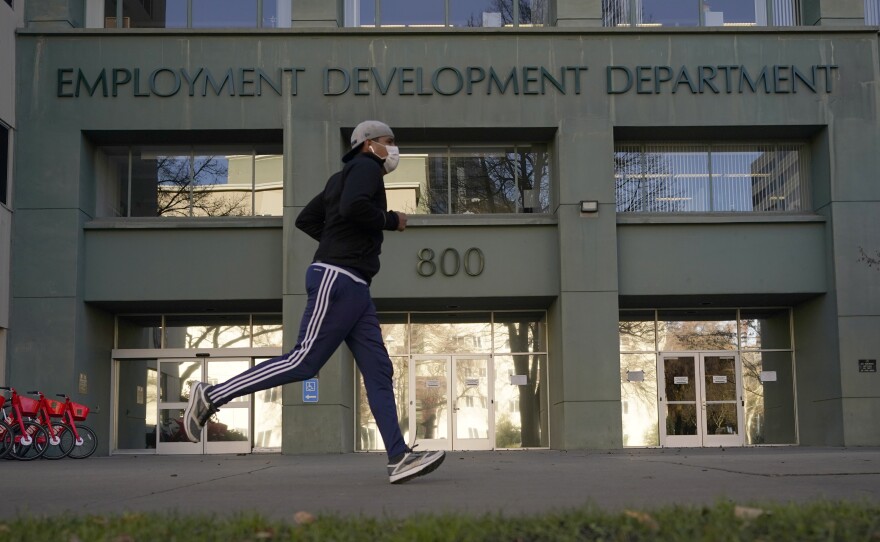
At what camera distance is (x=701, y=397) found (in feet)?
74.1

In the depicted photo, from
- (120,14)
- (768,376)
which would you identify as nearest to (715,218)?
(768,376)

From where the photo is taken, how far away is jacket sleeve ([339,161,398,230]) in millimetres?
6406

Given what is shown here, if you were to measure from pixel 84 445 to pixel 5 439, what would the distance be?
2.10 metres

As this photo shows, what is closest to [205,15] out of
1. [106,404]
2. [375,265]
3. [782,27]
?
[106,404]

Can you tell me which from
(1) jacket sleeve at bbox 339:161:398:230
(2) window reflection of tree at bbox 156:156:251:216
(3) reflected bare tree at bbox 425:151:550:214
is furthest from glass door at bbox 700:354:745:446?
(1) jacket sleeve at bbox 339:161:398:230

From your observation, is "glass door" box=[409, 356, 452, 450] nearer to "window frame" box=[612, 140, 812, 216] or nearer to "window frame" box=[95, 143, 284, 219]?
"window frame" box=[95, 143, 284, 219]

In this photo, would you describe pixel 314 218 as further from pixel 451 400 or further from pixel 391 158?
pixel 451 400

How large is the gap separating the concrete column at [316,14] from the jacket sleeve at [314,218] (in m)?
14.1

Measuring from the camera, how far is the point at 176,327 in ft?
73.1

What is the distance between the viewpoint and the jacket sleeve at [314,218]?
681 cm

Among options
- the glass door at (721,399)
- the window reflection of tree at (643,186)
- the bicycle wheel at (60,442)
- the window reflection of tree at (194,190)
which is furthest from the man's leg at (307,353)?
the glass door at (721,399)

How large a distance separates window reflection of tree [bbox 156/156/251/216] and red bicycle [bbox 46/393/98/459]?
14.7 feet

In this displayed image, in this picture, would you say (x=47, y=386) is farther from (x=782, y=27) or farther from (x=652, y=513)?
(x=652, y=513)

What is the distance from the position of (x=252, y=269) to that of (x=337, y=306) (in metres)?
14.2
